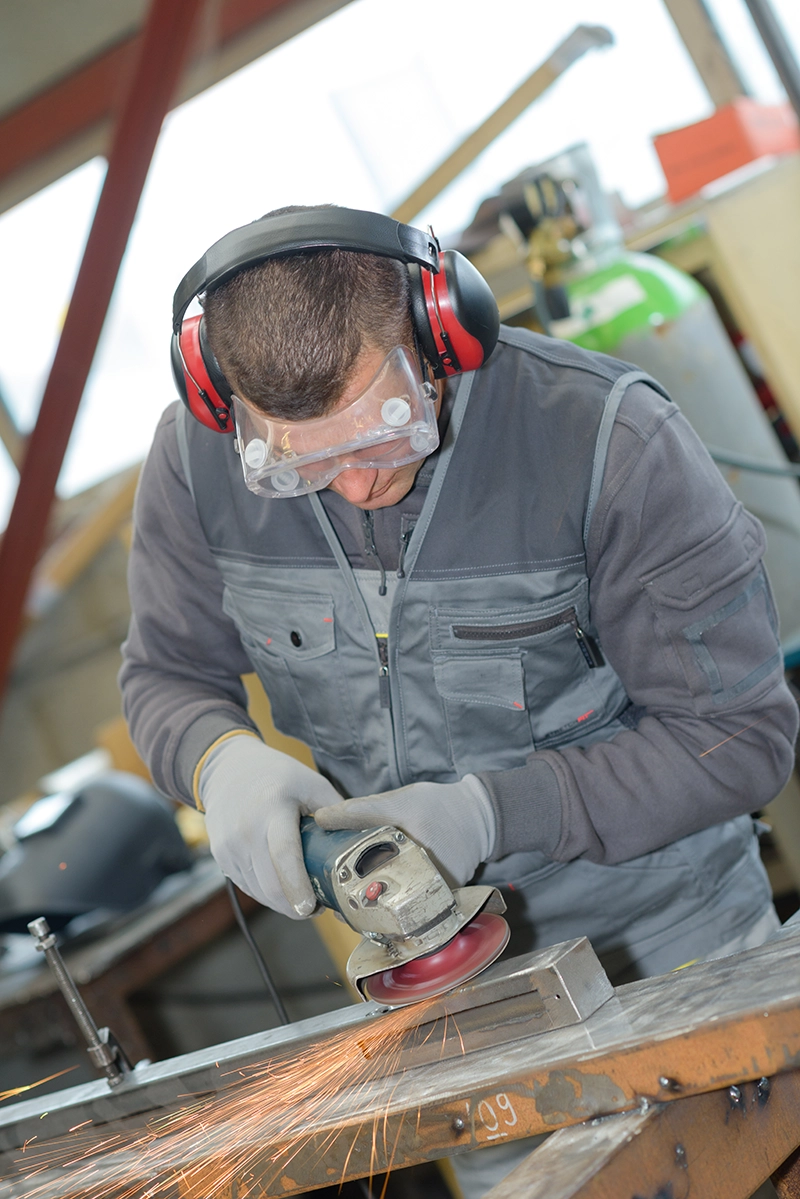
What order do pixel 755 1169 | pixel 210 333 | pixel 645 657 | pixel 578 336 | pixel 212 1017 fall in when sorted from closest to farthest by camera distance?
pixel 755 1169
pixel 210 333
pixel 645 657
pixel 578 336
pixel 212 1017

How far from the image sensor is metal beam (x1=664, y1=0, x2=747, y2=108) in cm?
347

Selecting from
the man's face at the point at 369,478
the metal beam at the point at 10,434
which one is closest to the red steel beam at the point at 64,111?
the metal beam at the point at 10,434

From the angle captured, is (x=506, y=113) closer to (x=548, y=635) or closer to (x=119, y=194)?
(x=119, y=194)

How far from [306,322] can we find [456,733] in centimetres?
58

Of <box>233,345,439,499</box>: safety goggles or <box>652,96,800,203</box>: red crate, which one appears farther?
<box>652,96,800,203</box>: red crate

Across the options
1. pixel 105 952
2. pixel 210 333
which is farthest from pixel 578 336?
Result: pixel 105 952

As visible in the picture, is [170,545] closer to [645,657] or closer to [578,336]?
[645,657]

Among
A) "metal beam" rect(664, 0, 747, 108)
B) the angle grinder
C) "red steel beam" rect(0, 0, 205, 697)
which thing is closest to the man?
the angle grinder

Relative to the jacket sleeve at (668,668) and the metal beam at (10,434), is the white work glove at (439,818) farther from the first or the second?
the metal beam at (10,434)

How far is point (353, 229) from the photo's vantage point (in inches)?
41.7

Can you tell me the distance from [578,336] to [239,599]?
3.79 ft

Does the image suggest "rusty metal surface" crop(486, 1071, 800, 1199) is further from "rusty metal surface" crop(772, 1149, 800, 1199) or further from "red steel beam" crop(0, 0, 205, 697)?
"red steel beam" crop(0, 0, 205, 697)

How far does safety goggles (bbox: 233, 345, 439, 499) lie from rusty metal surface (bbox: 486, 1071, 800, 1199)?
678 millimetres

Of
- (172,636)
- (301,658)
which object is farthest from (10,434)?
(301,658)
